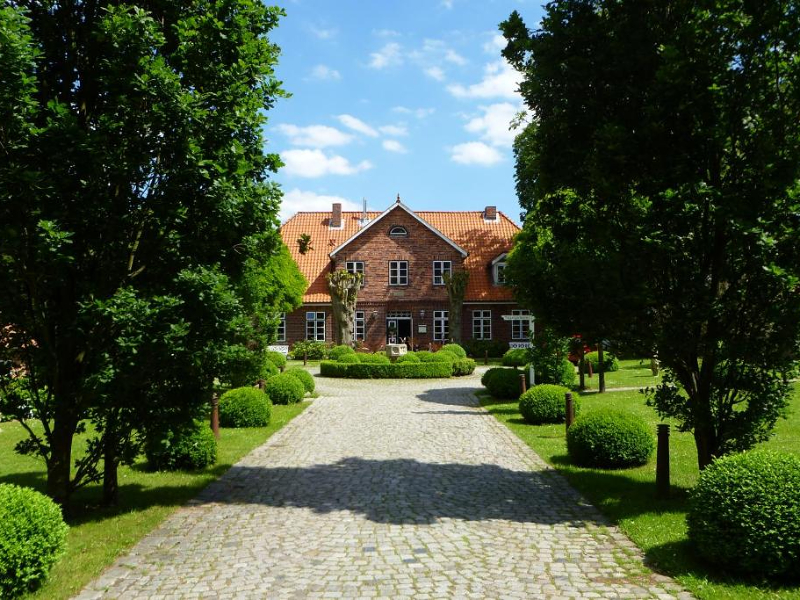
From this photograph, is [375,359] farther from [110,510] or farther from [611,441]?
[110,510]

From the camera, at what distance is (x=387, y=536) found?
7.29m

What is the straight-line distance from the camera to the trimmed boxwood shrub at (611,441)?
35.3ft

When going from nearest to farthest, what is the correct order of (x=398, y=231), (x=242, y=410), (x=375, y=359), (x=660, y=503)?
(x=660, y=503) → (x=242, y=410) → (x=375, y=359) → (x=398, y=231)

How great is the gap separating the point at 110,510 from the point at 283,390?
445 inches

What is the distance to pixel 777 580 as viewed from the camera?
5852 mm

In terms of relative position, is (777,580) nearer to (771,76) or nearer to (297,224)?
(771,76)

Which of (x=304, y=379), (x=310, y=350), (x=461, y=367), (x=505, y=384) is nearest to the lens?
(x=505, y=384)

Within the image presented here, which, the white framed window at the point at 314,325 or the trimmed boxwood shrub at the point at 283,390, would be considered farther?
the white framed window at the point at 314,325

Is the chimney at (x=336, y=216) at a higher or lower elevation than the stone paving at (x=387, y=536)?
higher

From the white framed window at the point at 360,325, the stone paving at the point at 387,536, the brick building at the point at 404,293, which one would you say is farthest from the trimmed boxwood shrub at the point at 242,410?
the white framed window at the point at 360,325

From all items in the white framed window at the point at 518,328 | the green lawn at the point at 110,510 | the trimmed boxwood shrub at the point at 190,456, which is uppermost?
the white framed window at the point at 518,328

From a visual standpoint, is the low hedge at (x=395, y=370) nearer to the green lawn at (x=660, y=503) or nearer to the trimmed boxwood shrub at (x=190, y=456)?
the green lawn at (x=660, y=503)

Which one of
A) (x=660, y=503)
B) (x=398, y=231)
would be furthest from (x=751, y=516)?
(x=398, y=231)

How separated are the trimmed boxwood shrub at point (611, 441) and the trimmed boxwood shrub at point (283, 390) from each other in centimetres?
1068
